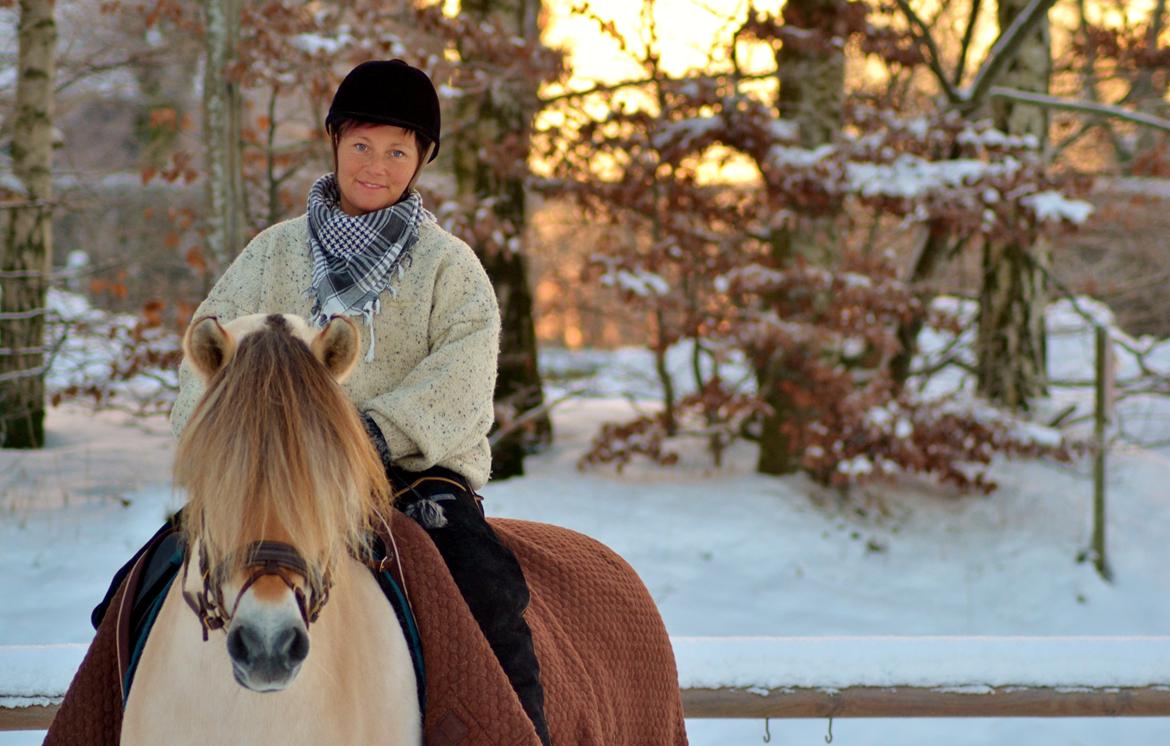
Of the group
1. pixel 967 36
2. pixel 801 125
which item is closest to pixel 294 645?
pixel 801 125

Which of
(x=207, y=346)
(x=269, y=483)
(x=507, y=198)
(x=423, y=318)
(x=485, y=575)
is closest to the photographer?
(x=269, y=483)

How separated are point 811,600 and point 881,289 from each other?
86.9 inches

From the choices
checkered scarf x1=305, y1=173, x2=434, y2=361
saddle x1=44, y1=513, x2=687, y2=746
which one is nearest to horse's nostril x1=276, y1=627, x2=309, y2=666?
saddle x1=44, y1=513, x2=687, y2=746

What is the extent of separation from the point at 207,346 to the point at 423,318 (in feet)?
2.17

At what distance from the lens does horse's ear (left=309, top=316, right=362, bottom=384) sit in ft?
5.78

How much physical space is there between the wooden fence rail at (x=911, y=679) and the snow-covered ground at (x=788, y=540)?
6.54 ft

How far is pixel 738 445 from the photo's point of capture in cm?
929

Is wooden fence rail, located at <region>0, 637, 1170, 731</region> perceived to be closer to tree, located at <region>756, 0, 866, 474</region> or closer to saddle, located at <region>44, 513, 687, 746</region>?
saddle, located at <region>44, 513, 687, 746</region>

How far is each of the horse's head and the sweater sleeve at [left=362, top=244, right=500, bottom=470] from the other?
0.97 feet

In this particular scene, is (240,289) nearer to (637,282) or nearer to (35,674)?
(35,674)

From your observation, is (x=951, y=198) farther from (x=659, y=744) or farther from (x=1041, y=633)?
(x=659, y=744)

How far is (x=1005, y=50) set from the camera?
7473 mm

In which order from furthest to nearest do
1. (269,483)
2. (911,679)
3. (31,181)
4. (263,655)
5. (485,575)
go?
(31,181) < (911,679) < (485,575) < (269,483) < (263,655)

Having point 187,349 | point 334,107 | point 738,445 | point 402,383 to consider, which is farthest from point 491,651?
point 738,445
